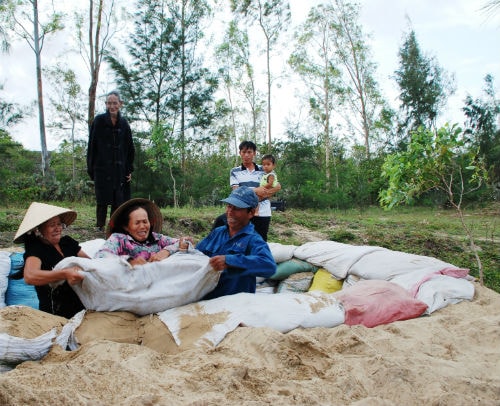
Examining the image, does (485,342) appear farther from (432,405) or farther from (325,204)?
(325,204)

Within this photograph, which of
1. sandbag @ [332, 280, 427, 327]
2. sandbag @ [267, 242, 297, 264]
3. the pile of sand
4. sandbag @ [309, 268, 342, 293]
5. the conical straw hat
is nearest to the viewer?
the pile of sand

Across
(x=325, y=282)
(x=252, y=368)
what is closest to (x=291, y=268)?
(x=325, y=282)

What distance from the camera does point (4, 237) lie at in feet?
16.1

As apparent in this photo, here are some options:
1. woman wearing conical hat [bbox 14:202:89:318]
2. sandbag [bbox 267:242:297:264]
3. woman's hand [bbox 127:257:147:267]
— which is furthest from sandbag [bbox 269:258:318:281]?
woman wearing conical hat [bbox 14:202:89:318]

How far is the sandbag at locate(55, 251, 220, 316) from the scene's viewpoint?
220 cm

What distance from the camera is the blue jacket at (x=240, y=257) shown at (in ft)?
7.72

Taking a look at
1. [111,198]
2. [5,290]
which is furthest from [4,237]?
[5,290]

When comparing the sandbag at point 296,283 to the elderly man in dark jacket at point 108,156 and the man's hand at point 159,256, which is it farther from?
the elderly man in dark jacket at point 108,156

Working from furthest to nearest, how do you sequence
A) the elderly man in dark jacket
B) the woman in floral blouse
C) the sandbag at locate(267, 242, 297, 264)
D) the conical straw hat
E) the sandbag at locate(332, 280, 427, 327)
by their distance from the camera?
1. the elderly man in dark jacket
2. the sandbag at locate(267, 242, 297, 264)
3. the sandbag at locate(332, 280, 427, 327)
4. the woman in floral blouse
5. the conical straw hat

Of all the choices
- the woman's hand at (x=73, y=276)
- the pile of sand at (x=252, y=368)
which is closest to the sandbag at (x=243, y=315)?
the pile of sand at (x=252, y=368)

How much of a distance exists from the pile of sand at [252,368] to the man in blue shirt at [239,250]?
1.13ft

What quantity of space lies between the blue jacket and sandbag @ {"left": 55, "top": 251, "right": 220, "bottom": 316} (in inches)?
5.0

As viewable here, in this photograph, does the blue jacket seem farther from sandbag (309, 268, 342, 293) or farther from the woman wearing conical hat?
sandbag (309, 268, 342, 293)

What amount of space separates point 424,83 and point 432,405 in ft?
61.1
